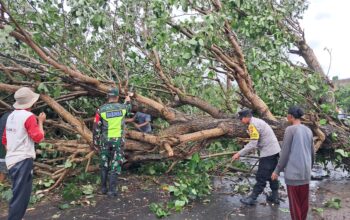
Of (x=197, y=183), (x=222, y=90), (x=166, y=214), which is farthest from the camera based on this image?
(x=222, y=90)

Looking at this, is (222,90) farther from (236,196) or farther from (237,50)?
(236,196)

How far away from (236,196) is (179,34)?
2.66m

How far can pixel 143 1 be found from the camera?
248 inches

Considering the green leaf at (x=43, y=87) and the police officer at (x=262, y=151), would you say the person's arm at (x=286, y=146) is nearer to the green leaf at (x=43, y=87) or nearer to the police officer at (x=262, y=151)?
the police officer at (x=262, y=151)

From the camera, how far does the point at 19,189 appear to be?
3.89 metres

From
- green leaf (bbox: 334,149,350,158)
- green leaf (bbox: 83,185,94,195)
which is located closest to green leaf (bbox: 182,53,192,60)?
green leaf (bbox: 83,185,94,195)

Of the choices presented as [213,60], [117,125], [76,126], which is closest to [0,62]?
[76,126]

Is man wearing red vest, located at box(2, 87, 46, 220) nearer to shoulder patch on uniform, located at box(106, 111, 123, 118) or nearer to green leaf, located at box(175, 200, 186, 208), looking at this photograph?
shoulder patch on uniform, located at box(106, 111, 123, 118)

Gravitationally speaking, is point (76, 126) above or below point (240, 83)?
below

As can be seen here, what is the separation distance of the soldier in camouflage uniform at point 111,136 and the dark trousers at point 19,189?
155 cm

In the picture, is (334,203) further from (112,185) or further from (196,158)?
(112,185)

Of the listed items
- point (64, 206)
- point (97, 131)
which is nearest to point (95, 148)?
point (97, 131)

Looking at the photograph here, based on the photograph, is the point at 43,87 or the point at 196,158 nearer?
the point at 43,87

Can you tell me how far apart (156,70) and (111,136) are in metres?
1.65
